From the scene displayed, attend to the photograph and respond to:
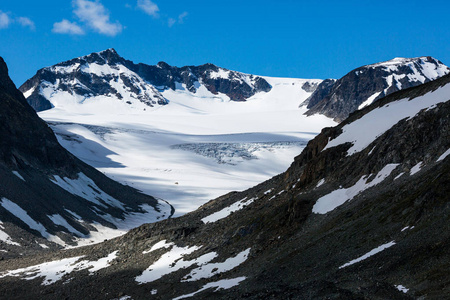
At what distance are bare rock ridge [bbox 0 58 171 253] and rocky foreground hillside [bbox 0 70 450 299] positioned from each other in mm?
13344

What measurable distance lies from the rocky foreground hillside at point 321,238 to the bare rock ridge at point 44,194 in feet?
43.8

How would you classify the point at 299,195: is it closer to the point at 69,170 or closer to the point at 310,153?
the point at 310,153

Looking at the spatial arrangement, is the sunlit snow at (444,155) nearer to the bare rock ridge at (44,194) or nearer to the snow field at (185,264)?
the snow field at (185,264)

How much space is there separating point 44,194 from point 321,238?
62.7 m

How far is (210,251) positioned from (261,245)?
5700 millimetres

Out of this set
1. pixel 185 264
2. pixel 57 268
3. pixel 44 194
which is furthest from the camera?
pixel 44 194

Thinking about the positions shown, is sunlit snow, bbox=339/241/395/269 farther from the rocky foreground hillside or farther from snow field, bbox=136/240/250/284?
snow field, bbox=136/240/250/284

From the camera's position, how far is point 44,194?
8388 centimetres

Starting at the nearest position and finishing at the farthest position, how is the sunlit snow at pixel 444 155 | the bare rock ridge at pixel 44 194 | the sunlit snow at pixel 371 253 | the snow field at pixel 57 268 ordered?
1. the sunlit snow at pixel 371 253
2. the sunlit snow at pixel 444 155
3. the snow field at pixel 57 268
4. the bare rock ridge at pixel 44 194

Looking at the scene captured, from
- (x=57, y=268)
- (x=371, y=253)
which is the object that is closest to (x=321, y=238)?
(x=371, y=253)

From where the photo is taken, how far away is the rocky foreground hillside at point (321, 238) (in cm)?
2327

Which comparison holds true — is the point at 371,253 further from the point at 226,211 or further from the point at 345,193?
the point at 226,211

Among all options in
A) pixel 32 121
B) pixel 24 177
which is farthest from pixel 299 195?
pixel 32 121

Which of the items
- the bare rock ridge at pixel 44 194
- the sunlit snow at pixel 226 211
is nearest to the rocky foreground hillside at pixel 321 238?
the sunlit snow at pixel 226 211
